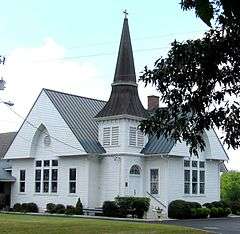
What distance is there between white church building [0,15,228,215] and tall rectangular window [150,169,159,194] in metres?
0.07

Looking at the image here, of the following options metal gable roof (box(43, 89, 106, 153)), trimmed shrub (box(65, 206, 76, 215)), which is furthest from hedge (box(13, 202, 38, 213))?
metal gable roof (box(43, 89, 106, 153))

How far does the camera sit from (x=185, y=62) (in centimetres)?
757

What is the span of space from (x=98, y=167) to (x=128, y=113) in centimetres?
476

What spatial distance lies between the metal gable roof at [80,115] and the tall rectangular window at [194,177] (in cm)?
643

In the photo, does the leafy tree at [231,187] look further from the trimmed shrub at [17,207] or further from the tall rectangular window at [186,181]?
the trimmed shrub at [17,207]

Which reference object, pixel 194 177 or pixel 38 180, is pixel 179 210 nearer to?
pixel 194 177

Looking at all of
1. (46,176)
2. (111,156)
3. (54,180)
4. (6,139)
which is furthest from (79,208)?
(6,139)

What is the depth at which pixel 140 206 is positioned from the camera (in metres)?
36.8

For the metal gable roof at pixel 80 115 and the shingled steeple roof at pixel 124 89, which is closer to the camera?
the shingled steeple roof at pixel 124 89

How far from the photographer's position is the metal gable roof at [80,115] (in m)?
40.6

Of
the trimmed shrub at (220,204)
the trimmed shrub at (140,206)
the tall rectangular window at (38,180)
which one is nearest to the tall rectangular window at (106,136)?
the trimmed shrub at (140,206)

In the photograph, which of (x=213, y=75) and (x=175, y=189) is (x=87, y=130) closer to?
(x=175, y=189)

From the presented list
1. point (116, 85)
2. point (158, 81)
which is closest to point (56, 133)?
point (116, 85)

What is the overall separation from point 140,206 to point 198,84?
98.3 ft
